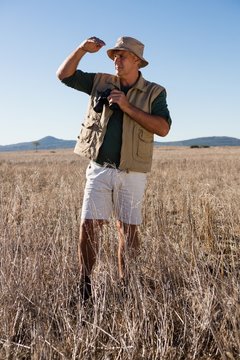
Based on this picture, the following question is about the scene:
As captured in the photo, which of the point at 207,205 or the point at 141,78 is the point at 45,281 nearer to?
the point at 141,78

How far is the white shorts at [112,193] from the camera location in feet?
10.8

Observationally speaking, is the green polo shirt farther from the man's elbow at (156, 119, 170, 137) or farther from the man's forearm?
the man's forearm

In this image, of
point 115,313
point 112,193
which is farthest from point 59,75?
point 115,313

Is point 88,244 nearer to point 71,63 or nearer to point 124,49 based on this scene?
point 71,63

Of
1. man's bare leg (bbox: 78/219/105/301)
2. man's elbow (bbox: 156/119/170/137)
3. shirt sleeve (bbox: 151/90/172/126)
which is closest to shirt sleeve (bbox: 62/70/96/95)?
shirt sleeve (bbox: 151/90/172/126)

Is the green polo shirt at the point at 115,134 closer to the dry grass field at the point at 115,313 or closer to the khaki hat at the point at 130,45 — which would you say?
the khaki hat at the point at 130,45

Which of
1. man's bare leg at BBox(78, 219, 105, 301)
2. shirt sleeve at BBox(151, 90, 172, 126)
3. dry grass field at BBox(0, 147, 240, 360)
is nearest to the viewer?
dry grass field at BBox(0, 147, 240, 360)

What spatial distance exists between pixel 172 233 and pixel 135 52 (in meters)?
1.79

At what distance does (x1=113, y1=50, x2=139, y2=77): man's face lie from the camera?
3344mm

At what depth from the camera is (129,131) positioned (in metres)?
3.30

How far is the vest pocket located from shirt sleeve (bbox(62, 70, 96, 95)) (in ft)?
1.81

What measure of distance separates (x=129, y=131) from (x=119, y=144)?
12 cm

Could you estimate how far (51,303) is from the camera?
2.71 metres

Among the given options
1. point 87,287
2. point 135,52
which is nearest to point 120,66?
point 135,52
